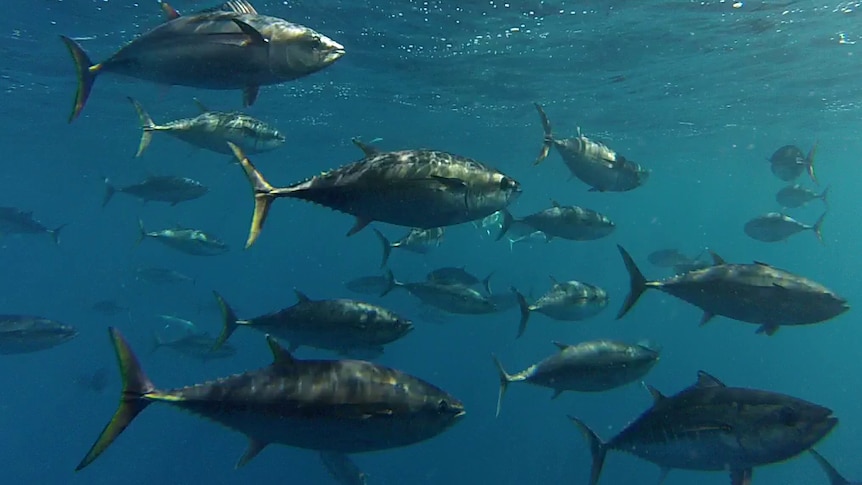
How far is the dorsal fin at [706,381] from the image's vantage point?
171 inches

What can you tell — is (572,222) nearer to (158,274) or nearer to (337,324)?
(337,324)

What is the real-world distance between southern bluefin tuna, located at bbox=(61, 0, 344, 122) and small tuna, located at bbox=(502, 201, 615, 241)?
5.04 metres

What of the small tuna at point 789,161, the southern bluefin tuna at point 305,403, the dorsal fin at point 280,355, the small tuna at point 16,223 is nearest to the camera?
the southern bluefin tuna at point 305,403

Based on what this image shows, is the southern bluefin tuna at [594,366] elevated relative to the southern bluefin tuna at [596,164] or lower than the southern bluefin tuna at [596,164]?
lower

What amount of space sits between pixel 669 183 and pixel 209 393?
64.3m

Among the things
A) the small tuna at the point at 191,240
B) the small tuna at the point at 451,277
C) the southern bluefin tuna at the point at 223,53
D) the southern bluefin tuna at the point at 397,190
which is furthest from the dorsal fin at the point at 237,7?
the small tuna at the point at 191,240

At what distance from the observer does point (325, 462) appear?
9.97m

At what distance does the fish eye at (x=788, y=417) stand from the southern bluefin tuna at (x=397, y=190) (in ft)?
8.08

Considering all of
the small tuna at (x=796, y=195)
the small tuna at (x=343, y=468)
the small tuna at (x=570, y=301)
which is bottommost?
→ the small tuna at (x=343, y=468)

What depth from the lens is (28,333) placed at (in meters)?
8.93

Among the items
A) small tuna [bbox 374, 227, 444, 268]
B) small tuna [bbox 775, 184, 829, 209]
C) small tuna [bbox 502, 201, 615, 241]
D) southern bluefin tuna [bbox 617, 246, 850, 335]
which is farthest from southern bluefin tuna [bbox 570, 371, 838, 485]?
small tuna [bbox 775, 184, 829, 209]

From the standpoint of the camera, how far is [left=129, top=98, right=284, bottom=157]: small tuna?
6258 mm

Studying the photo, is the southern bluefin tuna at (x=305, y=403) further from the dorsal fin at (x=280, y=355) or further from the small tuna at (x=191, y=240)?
the small tuna at (x=191, y=240)

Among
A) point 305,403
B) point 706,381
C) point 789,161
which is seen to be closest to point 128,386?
point 305,403
